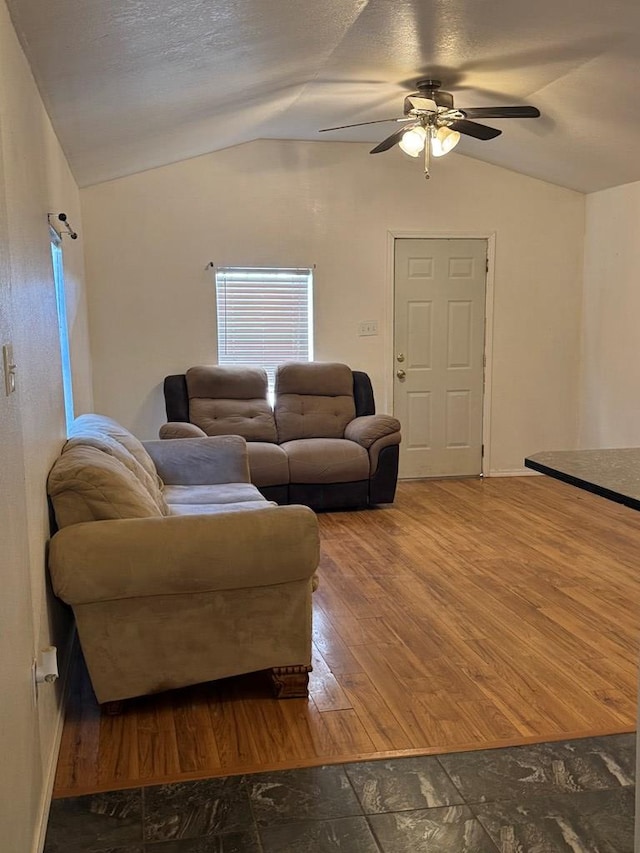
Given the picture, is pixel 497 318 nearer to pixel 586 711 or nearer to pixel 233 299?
pixel 233 299

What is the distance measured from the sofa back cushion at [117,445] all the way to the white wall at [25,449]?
125 mm

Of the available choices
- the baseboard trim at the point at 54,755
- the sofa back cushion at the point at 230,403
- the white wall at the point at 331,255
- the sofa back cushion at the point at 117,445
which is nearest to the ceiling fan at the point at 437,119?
the white wall at the point at 331,255

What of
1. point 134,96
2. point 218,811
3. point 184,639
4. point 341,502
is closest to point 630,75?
point 134,96

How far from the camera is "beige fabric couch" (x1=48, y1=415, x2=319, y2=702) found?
7.57 ft

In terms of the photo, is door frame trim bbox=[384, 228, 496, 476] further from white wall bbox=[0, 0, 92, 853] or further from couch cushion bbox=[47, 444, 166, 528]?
couch cushion bbox=[47, 444, 166, 528]

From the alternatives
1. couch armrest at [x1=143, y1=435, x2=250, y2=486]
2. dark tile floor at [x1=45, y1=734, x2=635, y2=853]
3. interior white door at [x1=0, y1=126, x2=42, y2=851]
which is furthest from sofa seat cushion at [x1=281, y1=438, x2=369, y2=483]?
interior white door at [x1=0, y1=126, x2=42, y2=851]

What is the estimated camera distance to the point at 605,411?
5.87 meters

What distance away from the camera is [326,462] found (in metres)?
5.01

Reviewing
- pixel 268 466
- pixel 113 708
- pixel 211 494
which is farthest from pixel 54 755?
pixel 268 466

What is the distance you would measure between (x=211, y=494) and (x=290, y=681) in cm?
128

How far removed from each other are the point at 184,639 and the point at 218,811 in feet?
1.94

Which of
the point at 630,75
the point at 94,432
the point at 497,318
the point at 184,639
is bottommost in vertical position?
the point at 184,639

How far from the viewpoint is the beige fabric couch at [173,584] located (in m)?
2.31

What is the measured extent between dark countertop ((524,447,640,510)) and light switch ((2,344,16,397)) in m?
1.17
